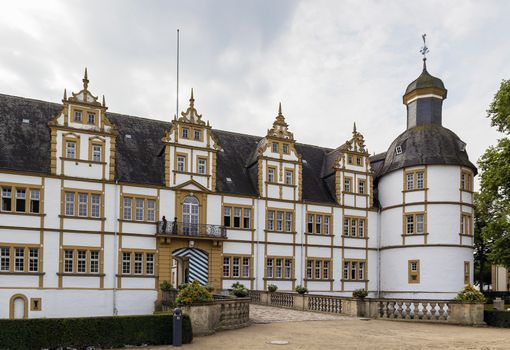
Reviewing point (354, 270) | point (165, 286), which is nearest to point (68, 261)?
point (165, 286)

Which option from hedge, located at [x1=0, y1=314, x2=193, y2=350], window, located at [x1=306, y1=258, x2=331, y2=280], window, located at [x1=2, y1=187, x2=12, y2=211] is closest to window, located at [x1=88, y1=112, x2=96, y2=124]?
window, located at [x1=2, y1=187, x2=12, y2=211]

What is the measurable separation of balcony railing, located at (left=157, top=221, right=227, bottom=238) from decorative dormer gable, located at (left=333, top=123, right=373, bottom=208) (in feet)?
34.7

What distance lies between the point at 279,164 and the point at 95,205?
1351cm

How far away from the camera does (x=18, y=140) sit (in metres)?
31.8

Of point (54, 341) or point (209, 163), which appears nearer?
point (54, 341)

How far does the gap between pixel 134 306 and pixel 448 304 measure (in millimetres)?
17907

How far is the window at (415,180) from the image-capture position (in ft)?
131

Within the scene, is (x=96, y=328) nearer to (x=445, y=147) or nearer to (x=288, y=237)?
(x=288, y=237)

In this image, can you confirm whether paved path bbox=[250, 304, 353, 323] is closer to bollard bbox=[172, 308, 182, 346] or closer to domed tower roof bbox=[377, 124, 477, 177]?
bollard bbox=[172, 308, 182, 346]

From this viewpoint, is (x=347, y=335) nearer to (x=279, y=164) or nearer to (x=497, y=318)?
(x=497, y=318)

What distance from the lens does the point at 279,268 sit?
126ft

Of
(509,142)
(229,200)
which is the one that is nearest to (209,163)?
(229,200)

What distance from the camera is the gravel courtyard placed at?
17.2 meters

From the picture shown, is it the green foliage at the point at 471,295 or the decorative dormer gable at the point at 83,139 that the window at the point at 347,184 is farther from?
the decorative dormer gable at the point at 83,139
